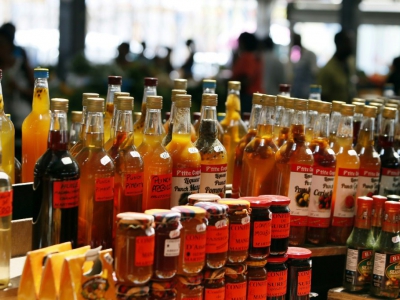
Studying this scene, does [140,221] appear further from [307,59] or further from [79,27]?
[79,27]

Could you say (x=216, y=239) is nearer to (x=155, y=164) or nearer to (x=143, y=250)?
(x=143, y=250)

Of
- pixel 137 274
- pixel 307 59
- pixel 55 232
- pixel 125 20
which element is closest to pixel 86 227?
pixel 55 232

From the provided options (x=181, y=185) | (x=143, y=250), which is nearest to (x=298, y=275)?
(x=181, y=185)

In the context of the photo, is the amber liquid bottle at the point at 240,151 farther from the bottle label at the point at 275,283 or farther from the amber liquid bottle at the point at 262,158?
the bottle label at the point at 275,283

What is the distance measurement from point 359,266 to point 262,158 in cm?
52

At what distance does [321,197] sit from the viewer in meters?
2.39

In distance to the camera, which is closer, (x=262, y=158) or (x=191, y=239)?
(x=191, y=239)

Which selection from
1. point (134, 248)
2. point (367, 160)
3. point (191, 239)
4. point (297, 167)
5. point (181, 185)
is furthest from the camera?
point (367, 160)

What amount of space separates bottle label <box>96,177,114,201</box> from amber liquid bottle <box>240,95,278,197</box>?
67 cm

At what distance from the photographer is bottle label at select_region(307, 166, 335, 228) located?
2369 mm

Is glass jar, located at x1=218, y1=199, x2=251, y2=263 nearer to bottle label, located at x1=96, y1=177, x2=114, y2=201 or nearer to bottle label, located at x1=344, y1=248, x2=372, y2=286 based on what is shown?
bottle label, located at x1=96, y1=177, x2=114, y2=201

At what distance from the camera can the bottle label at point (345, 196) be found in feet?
8.10

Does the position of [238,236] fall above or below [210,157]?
below

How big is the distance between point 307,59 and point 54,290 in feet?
21.2
